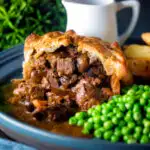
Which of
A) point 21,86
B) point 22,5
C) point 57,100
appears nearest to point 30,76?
point 21,86

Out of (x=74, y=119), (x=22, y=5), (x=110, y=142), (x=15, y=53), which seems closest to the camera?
(x=110, y=142)

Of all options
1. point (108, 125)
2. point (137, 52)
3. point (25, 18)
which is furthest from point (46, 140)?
point (25, 18)

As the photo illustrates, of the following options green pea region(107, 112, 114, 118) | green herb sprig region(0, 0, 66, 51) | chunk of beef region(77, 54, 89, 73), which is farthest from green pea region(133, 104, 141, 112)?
green herb sprig region(0, 0, 66, 51)

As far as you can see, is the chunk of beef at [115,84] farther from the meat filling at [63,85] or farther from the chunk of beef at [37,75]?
the chunk of beef at [37,75]

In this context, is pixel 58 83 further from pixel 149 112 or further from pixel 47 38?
pixel 149 112

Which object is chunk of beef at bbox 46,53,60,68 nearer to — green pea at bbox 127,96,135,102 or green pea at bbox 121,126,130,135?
green pea at bbox 127,96,135,102

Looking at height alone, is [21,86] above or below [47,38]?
below

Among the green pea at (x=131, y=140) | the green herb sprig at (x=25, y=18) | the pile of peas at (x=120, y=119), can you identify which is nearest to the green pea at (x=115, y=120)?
the pile of peas at (x=120, y=119)
